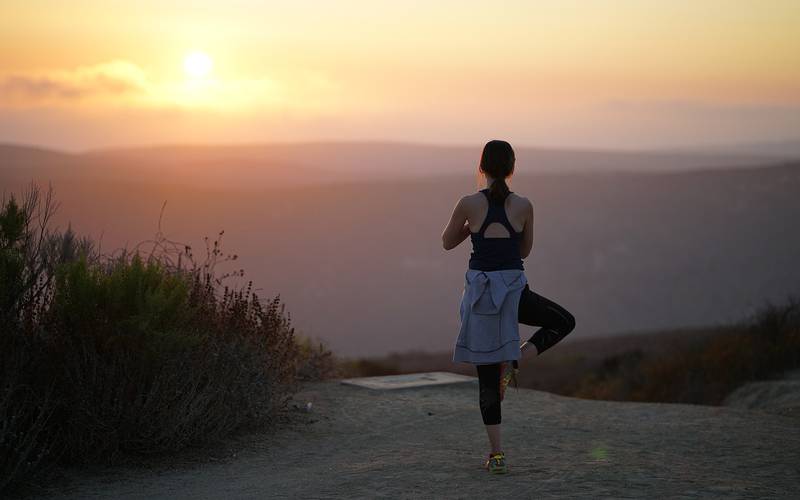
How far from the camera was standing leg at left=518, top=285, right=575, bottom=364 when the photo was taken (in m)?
6.03

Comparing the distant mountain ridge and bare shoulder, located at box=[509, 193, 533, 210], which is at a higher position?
the distant mountain ridge

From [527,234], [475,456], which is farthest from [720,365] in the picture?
[527,234]

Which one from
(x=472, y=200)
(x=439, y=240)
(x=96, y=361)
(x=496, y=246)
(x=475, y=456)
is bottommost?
(x=475, y=456)

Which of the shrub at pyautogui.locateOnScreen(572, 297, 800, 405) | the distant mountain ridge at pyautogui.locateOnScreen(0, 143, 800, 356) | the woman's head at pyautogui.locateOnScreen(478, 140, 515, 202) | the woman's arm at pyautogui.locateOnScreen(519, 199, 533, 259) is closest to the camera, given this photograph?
the woman's head at pyautogui.locateOnScreen(478, 140, 515, 202)

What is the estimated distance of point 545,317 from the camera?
605 cm

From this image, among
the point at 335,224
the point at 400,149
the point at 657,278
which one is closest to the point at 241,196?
the point at 335,224

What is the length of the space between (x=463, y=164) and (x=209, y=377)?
167930 millimetres

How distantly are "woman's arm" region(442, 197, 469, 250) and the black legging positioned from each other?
1.72 feet

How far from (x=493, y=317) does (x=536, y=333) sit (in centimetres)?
30

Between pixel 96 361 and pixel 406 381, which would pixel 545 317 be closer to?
pixel 96 361

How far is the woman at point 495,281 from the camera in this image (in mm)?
5941

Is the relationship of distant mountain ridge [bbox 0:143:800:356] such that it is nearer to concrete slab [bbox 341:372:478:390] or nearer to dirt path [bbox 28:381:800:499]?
concrete slab [bbox 341:372:478:390]

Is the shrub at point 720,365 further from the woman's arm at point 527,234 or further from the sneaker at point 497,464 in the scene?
the woman's arm at point 527,234

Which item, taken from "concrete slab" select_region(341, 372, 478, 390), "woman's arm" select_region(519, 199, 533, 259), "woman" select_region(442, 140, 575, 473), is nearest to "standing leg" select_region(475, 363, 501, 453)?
"woman" select_region(442, 140, 575, 473)
